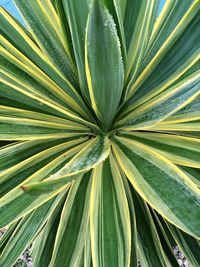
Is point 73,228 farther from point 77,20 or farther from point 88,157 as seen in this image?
point 77,20

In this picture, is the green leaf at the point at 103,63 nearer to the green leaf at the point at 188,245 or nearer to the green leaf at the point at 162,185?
the green leaf at the point at 162,185

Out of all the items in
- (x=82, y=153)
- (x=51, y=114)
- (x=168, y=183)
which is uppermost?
(x=51, y=114)

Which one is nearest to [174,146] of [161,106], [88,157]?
[161,106]

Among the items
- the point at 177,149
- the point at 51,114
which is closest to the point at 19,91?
the point at 51,114

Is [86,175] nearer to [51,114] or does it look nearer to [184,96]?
[51,114]

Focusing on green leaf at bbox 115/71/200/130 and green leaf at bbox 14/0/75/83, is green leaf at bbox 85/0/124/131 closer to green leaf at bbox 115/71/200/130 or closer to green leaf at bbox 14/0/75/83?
green leaf at bbox 115/71/200/130

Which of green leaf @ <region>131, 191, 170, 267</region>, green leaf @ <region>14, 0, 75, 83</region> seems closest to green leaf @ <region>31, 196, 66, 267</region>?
green leaf @ <region>131, 191, 170, 267</region>

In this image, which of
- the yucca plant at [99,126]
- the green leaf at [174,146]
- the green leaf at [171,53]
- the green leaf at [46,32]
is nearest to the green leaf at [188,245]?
the yucca plant at [99,126]
